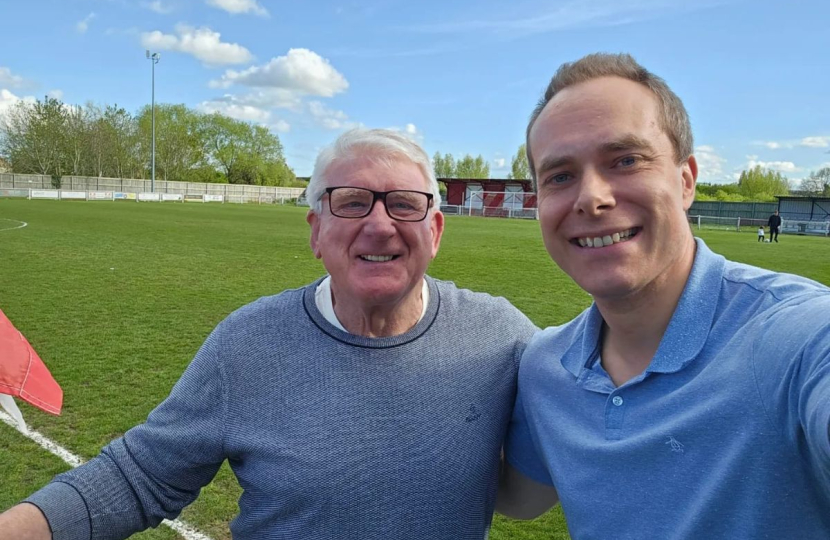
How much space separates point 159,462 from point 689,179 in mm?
1830

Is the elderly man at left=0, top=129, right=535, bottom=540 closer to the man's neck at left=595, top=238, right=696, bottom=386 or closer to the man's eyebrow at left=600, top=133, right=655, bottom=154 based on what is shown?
the man's neck at left=595, top=238, right=696, bottom=386

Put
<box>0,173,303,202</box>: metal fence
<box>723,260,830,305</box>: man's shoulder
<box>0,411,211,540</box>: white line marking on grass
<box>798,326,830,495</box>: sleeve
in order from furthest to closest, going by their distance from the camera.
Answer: <box>0,173,303,202</box>: metal fence → <box>0,411,211,540</box>: white line marking on grass → <box>723,260,830,305</box>: man's shoulder → <box>798,326,830,495</box>: sleeve

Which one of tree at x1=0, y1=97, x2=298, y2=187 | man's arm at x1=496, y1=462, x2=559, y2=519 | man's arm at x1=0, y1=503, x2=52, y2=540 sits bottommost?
man's arm at x1=496, y1=462, x2=559, y2=519

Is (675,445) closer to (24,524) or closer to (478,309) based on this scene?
(478,309)

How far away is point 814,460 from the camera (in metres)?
1.21

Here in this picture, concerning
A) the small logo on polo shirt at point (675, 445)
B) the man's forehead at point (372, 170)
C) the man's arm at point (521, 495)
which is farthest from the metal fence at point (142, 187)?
the small logo on polo shirt at point (675, 445)

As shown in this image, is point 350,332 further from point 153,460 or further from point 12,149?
point 12,149

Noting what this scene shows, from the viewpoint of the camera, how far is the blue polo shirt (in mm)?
1244

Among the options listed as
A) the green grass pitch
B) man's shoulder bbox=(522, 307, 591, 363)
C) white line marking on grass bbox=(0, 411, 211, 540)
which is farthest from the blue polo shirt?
white line marking on grass bbox=(0, 411, 211, 540)

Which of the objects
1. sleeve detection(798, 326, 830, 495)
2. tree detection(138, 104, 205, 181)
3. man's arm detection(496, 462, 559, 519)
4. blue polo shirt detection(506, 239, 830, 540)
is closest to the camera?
sleeve detection(798, 326, 830, 495)

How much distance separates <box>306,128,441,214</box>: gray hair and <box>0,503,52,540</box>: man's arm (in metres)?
1.26

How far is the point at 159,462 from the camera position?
1.93 metres

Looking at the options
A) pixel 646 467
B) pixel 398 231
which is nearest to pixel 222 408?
pixel 398 231

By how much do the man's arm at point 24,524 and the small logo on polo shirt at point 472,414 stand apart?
1.28 m
